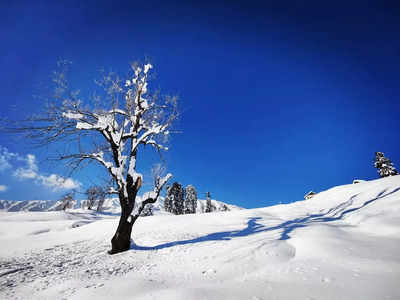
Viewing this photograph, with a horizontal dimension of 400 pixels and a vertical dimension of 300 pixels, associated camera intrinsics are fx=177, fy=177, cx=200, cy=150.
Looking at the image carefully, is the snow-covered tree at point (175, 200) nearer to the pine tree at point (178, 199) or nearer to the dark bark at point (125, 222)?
the pine tree at point (178, 199)

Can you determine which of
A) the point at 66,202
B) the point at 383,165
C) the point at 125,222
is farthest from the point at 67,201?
the point at 383,165

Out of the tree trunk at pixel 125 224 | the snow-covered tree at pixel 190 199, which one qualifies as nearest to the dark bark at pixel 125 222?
the tree trunk at pixel 125 224

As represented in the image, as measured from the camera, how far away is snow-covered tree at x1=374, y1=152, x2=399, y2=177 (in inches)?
1357

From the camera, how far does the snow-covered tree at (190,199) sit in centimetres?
5805

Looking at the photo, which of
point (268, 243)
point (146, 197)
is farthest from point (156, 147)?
point (268, 243)

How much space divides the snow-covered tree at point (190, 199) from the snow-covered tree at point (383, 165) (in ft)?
154

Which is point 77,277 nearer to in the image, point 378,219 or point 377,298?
point 377,298

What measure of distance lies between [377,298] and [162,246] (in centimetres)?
627

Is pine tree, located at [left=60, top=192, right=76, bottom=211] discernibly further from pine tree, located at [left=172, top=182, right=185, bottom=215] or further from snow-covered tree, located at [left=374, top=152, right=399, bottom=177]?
snow-covered tree, located at [left=374, top=152, right=399, bottom=177]

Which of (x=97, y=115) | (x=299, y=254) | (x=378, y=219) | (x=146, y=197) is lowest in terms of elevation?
(x=299, y=254)

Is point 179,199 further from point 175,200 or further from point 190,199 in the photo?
point 190,199

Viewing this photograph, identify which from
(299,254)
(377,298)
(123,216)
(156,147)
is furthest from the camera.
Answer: (156,147)

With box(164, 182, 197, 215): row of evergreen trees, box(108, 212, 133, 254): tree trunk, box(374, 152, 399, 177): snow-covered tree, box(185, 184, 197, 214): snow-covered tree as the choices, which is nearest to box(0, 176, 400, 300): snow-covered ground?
box(108, 212, 133, 254): tree trunk

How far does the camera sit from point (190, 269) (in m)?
4.58
